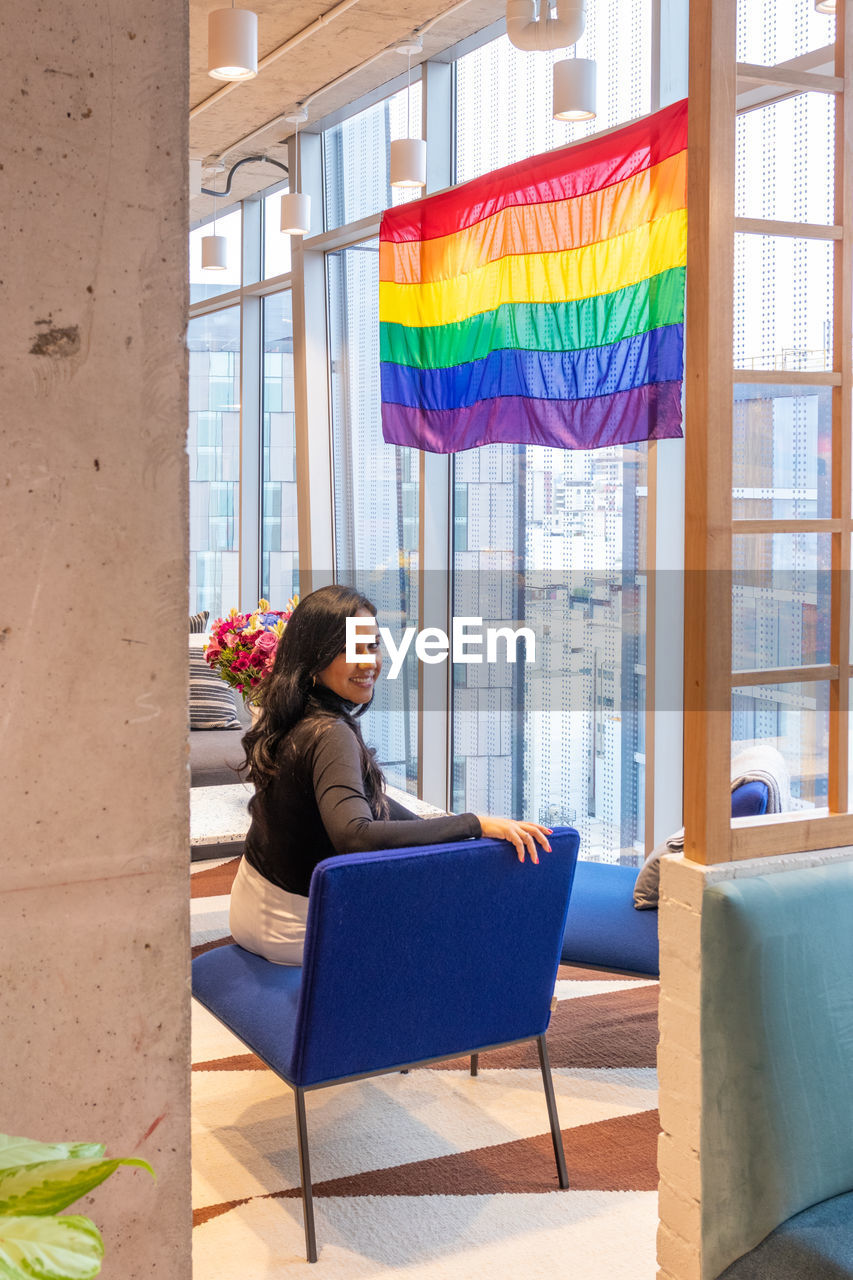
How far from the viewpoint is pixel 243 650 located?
407 centimetres

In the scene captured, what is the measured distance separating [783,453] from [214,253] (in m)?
5.81

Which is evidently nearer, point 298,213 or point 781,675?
point 781,675

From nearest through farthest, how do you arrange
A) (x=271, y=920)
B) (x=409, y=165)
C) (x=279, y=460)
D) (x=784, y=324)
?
(x=784, y=324) < (x=271, y=920) < (x=409, y=165) < (x=279, y=460)

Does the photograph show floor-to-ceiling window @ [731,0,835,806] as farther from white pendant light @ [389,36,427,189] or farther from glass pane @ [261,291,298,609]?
glass pane @ [261,291,298,609]

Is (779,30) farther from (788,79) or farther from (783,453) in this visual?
(783,453)

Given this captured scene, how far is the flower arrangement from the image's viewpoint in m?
4.05

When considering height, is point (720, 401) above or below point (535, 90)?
below

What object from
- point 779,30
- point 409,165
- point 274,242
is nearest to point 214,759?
point 409,165

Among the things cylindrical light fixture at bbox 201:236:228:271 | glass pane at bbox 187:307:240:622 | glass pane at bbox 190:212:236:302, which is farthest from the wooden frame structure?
glass pane at bbox 187:307:240:622

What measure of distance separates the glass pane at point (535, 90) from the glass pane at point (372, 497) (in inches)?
45.3

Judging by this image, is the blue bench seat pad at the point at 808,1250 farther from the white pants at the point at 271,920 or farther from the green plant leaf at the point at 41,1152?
the green plant leaf at the point at 41,1152

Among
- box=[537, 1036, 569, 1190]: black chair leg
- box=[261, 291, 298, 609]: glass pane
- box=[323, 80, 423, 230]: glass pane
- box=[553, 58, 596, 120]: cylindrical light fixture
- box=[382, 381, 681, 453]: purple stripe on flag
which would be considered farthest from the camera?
box=[261, 291, 298, 609]: glass pane

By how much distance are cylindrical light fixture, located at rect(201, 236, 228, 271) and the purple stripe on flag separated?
2180 millimetres

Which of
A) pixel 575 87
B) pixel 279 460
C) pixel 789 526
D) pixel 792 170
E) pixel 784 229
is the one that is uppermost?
pixel 575 87
